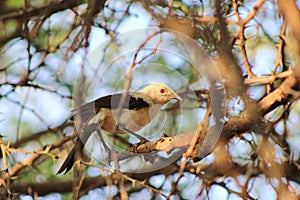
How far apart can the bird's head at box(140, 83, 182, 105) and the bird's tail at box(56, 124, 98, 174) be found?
62cm

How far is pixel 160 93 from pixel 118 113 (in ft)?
1.55

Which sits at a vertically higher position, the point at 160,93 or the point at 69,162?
the point at 160,93

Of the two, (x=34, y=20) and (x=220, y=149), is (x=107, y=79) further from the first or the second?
(x=34, y=20)

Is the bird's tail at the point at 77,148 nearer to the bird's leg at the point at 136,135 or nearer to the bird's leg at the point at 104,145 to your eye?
the bird's leg at the point at 104,145

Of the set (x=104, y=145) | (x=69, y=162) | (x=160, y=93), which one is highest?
(x=160, y=93)

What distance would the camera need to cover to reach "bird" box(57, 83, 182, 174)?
4.30 meters

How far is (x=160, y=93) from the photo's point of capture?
15.9ft

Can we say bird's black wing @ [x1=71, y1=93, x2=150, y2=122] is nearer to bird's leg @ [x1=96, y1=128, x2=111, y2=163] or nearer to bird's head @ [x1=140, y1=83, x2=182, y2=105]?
bird's leg @ [x1=96, y1=128, x2=111, y2=163]

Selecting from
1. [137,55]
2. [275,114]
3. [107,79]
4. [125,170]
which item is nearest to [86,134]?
[125,170]

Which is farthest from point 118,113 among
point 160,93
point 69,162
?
point 69,162

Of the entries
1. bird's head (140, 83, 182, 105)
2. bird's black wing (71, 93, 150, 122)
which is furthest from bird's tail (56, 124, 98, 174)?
bird's head (140, 83, 182, 105)

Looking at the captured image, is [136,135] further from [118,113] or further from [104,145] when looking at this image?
[104,145]

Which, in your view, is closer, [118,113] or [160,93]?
[118,113]

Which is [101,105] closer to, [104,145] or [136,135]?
[104,145]
